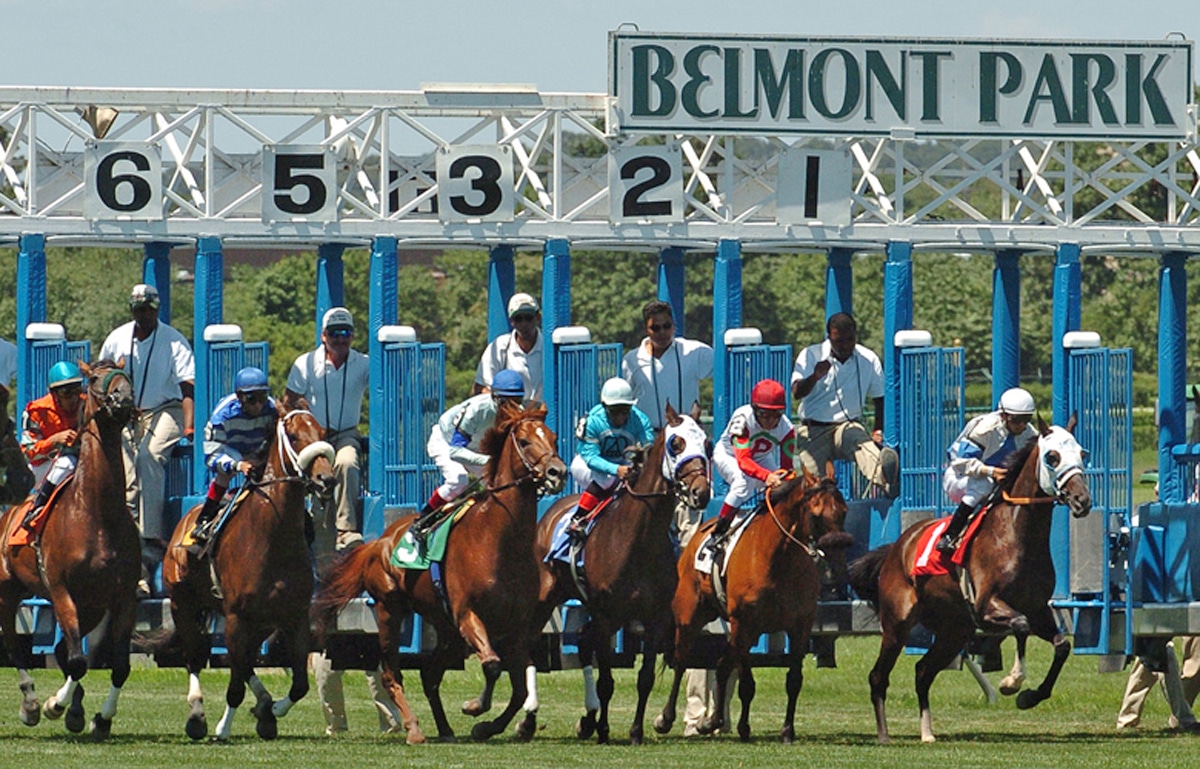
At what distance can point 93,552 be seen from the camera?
48.8ft

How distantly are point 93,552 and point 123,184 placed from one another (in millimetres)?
4107

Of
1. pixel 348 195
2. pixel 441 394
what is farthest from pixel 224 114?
pixel 441 394

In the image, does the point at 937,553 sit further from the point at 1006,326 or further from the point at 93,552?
the point at 93,552

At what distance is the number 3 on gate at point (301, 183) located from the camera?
18.3 m

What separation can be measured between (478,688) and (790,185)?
8116 mm

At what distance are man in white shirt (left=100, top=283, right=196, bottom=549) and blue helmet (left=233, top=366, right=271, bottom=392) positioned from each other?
1.58 meters

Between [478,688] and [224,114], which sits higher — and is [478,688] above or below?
below

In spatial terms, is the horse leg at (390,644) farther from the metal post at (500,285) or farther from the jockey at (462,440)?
the metal post at (500,285)

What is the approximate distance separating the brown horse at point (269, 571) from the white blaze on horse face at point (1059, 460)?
4115mm

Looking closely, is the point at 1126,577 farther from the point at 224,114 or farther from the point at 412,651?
the point at 224,114

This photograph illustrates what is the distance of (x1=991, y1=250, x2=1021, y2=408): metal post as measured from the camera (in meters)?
18.4

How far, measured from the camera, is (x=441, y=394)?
56.9ft

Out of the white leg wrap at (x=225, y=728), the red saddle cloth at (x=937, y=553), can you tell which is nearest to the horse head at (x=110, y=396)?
the white leg wrap at (x=225, y=728)

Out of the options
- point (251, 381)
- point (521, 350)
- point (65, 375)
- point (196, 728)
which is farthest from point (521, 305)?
point (196, 728)
